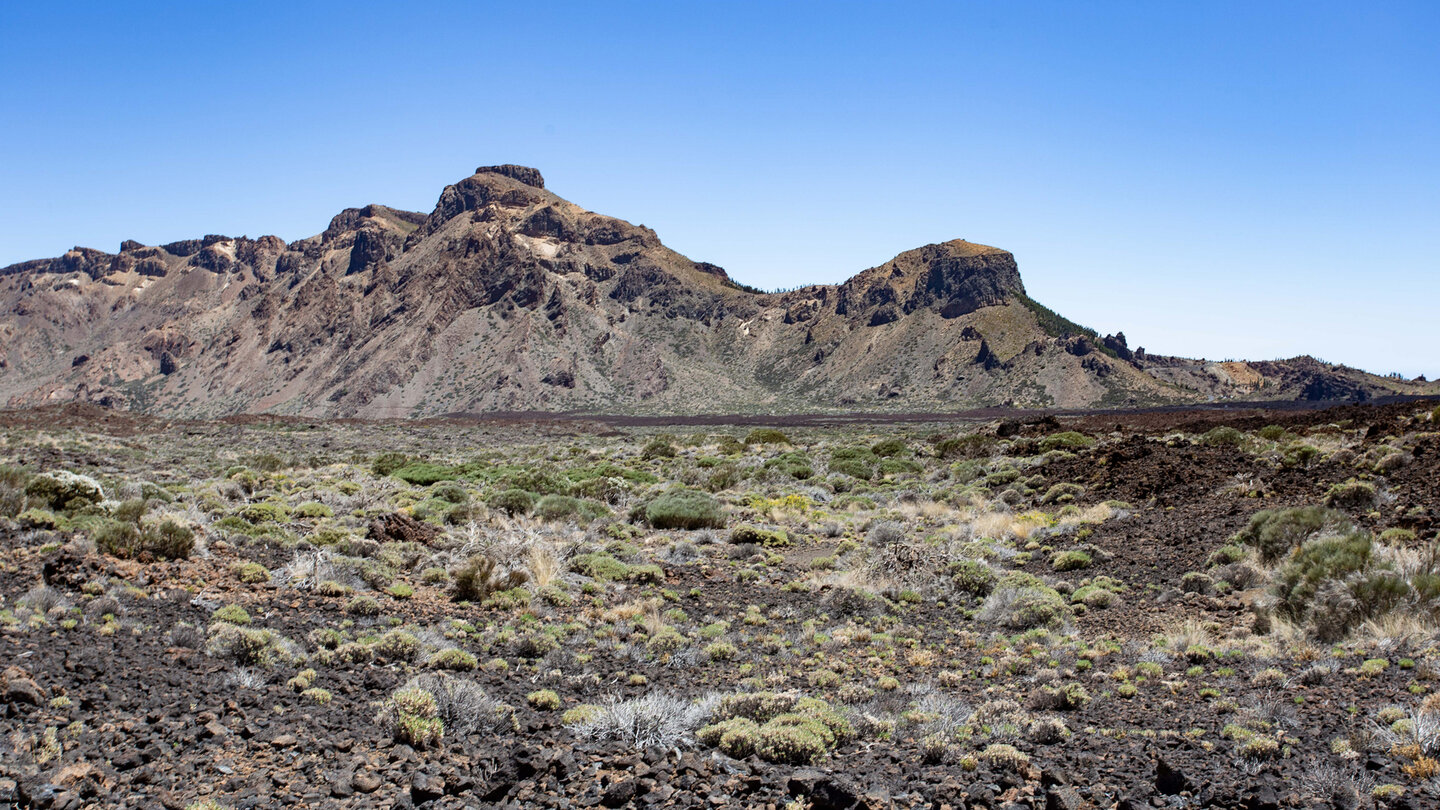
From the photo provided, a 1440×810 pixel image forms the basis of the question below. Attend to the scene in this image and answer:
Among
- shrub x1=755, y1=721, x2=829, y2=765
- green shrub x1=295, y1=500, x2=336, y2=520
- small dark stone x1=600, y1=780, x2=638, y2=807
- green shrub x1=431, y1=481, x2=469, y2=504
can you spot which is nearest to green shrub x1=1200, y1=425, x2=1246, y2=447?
green shrub x1=431, y1=481, x2=469, y2=504

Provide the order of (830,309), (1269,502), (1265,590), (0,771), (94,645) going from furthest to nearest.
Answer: (830,309), (1269,502), (1265,590), (94,645), (0,771)

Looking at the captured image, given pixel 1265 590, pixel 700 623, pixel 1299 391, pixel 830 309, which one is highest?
pixel 830 309

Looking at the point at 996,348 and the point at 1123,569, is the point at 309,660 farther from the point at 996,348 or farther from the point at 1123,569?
the point at 996,348

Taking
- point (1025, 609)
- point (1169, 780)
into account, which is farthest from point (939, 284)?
point (1169, 780)

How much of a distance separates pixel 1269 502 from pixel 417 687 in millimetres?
14155

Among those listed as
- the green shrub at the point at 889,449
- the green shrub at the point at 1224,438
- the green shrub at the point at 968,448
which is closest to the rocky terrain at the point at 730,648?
the green shrub at the point at 1224,438

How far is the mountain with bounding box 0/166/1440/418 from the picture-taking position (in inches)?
4953

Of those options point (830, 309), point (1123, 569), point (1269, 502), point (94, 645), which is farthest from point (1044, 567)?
point (830, 309)

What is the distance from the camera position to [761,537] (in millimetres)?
14742

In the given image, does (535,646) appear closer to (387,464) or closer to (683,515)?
(683,515)

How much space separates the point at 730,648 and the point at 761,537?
659cm

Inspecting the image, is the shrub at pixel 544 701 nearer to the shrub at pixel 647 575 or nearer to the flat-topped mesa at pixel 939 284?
the shrub at pixel 647 575

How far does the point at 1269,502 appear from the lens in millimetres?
13891

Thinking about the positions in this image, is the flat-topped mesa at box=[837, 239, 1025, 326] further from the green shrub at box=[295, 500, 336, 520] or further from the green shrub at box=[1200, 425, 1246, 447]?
the green shrub at box=[295, 500, 336, 520]
